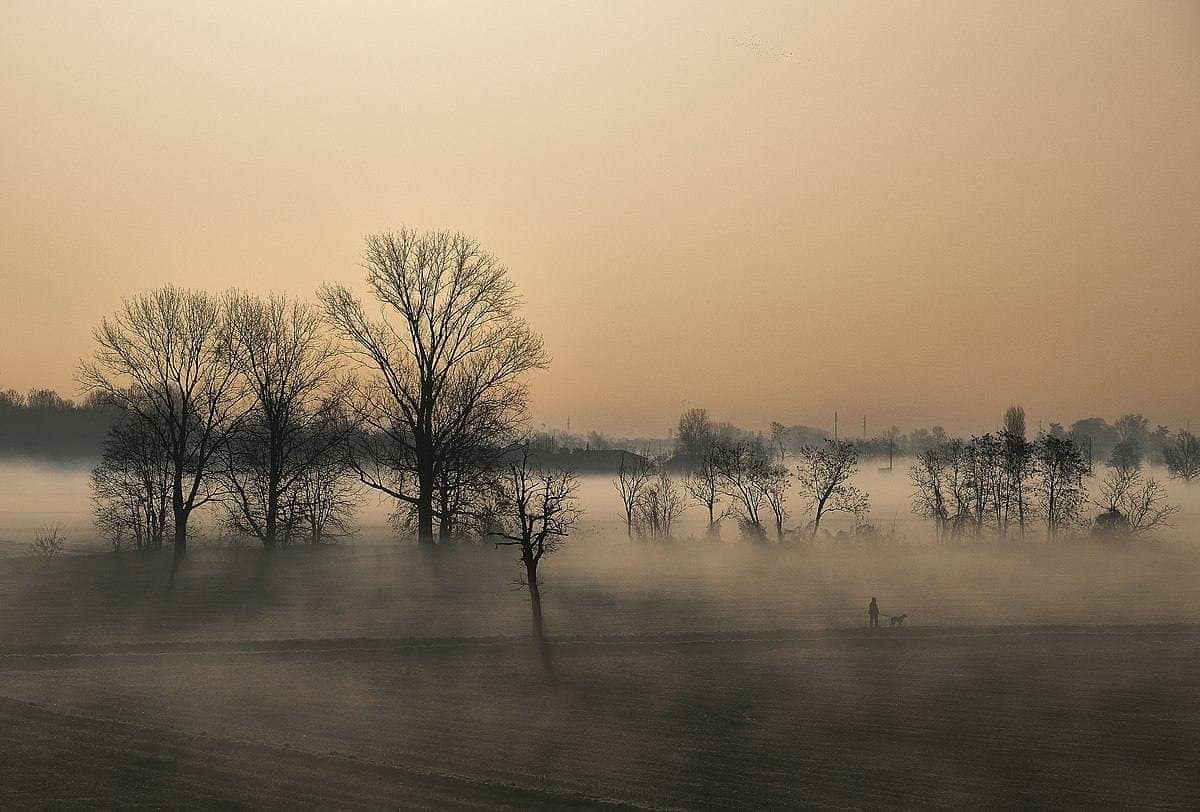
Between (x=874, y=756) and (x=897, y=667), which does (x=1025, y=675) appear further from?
(x=874, y=756)

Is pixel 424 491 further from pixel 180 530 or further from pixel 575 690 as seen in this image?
pixel 575 690

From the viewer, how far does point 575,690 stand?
3534 cm

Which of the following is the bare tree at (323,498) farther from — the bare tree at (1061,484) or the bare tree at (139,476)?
the bare tree at (1061,484)

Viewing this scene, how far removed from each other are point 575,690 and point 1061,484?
3188 inches

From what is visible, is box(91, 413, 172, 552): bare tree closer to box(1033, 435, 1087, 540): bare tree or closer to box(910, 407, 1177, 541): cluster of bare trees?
box(910, 407, 1177, 541): cluster of bare trees

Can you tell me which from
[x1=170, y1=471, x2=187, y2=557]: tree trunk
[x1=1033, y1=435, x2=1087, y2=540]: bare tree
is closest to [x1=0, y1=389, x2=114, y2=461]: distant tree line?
[x1=170, y1=471, x2=187, y2=557]: tree trunk

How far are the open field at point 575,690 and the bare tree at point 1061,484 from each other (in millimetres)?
36577

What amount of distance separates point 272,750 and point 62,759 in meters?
4.73

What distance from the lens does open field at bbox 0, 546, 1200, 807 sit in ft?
81.9

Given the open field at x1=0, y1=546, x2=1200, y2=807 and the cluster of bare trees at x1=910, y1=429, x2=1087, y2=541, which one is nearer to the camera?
the open field at x1=0, y1=546, x2=1200, y2=807

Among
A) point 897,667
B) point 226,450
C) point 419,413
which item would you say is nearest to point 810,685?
point 897,667

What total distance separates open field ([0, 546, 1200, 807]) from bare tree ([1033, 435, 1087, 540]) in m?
36.6

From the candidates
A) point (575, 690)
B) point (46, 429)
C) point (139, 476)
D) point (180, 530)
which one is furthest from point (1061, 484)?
point (46, 429)

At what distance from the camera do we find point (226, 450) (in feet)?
232
